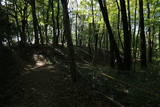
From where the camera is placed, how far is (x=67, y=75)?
32.1ft

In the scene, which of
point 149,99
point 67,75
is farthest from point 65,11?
point 149,99

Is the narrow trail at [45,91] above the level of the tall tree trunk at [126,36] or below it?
below

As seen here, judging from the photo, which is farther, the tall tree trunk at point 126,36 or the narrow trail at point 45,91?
the tall tree trunk at point 126,36

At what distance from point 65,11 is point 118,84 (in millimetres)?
4947

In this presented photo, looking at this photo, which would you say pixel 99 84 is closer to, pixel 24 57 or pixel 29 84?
pixel 29 84

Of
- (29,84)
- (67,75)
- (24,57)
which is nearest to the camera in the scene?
(29,84)

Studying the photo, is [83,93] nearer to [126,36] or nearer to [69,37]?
[69,37]

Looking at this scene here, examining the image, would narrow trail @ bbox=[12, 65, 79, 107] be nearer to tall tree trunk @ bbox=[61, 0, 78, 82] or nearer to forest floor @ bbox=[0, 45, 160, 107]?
forest floor @ bbox=[0, 45, 160, 107]

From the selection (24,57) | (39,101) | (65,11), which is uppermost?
(65,11)

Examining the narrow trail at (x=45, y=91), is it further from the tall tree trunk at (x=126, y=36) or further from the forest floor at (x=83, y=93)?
the tall tree trunk at (x=126, y=36)

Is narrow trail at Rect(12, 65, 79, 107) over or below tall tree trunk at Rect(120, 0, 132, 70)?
below

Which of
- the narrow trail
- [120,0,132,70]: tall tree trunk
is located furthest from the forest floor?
[120,0,132,70]: tall tree trunk

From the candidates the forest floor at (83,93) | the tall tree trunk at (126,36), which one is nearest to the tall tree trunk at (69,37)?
the forest floor at (83,93)

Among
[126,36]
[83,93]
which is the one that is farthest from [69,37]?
[126,36]
